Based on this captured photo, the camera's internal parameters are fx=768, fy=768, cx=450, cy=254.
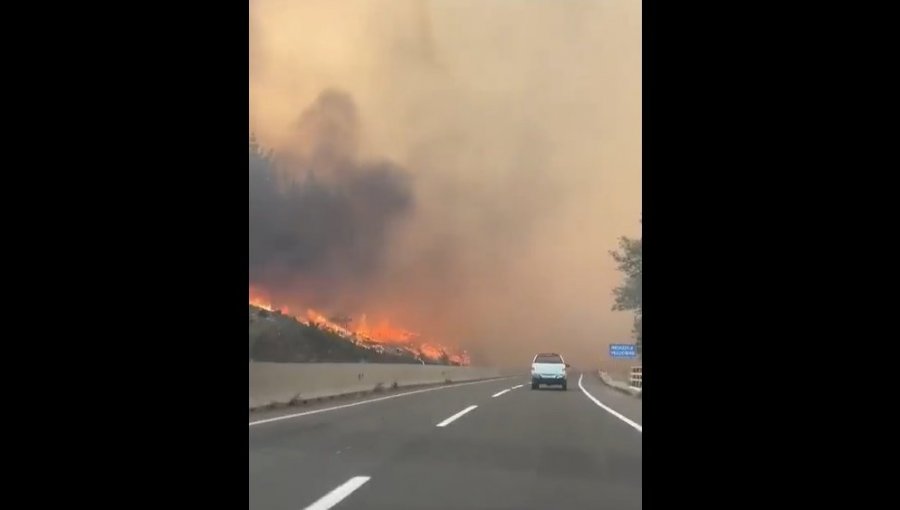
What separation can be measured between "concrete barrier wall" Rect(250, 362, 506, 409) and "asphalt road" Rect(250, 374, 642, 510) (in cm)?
177

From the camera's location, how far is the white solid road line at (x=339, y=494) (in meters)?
6.42

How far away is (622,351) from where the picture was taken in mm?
46594

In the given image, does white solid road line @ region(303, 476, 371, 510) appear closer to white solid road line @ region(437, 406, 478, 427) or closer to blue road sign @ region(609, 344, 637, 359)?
white solid road line @ region(437, 406, 478, 427)

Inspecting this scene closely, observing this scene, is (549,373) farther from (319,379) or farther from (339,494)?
(339,494)

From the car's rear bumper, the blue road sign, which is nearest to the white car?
the car's rear bumper

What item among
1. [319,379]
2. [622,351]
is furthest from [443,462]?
[622,351]

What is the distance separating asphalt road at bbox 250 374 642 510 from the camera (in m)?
6.77

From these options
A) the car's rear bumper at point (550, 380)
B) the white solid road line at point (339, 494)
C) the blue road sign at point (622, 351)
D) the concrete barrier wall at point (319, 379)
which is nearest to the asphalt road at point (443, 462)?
the white solid road line at point (339, 494)
